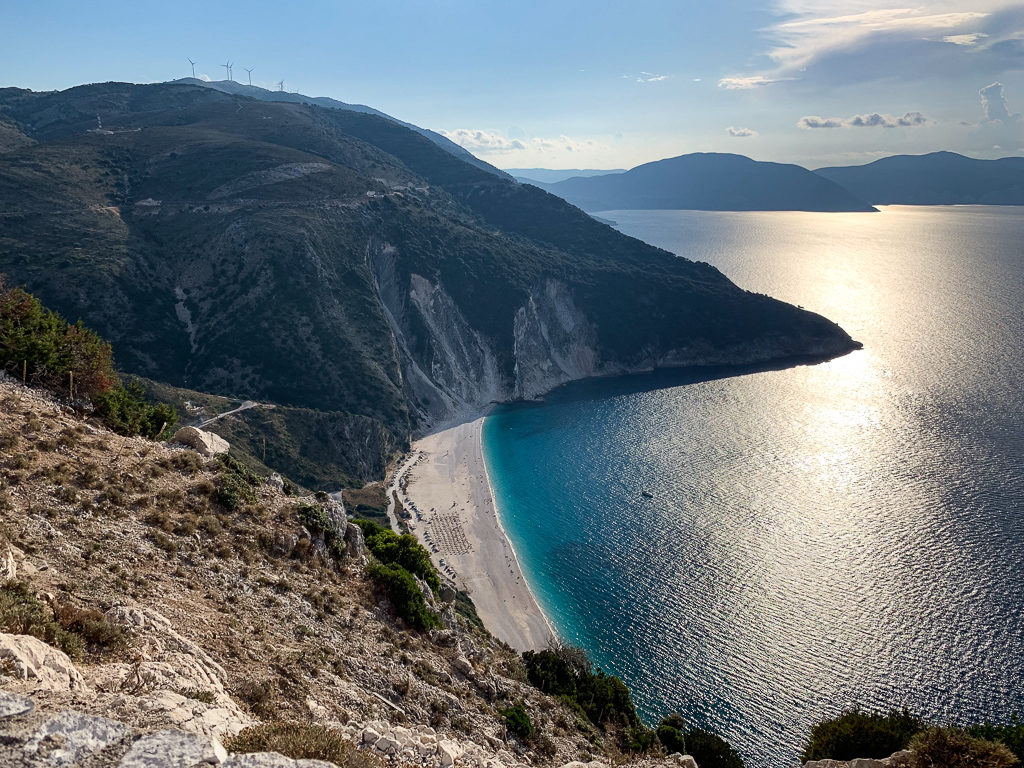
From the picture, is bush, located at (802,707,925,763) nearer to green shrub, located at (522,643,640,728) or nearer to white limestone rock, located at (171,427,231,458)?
green shrub, located at (522,643,640,728)

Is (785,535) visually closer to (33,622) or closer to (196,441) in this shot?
(196,441)

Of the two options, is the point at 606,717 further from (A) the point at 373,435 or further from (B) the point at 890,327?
(B) the point at 890,327

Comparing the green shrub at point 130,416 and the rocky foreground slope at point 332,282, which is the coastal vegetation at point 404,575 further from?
the rocky foreground slope at point 332,282

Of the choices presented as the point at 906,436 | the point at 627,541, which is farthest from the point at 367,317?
the point at 906,436

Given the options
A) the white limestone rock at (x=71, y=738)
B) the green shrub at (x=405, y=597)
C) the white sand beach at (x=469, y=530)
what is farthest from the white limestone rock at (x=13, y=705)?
the white sand beach at (x=469, y=530)

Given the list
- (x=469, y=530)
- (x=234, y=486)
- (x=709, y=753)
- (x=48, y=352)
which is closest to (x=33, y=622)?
(x=234, y=486)

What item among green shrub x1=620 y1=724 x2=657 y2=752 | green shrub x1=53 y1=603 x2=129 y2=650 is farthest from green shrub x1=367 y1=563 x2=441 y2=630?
green shrub x1=53 y1=603 x2=129 y2=650
